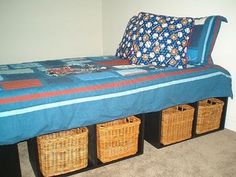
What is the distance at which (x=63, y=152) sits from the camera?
155cm

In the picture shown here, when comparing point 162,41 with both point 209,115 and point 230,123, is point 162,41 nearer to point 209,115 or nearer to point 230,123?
point 209,115

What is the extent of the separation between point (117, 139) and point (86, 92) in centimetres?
45

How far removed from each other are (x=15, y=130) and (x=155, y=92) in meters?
0.98

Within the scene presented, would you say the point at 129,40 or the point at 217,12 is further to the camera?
the point at 129,40

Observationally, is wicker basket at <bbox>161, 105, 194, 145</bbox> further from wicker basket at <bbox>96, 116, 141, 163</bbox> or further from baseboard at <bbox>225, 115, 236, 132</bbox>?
baseboard at <bbox>225, 115, 236, 132</bbox>

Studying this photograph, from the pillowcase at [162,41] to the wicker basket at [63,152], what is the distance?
2.79 feet

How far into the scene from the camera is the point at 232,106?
2223 mm

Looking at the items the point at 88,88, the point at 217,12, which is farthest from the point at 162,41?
the point at 88,88

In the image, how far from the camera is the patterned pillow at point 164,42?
6.44 feet

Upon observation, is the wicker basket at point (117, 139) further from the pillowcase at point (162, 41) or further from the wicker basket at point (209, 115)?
the wicker basket at point (209, 115)

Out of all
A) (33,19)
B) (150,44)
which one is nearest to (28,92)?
(150,44)

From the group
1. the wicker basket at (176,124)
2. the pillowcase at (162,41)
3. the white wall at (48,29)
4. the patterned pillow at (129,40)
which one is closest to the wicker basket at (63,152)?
the wicker basket at (176,124)

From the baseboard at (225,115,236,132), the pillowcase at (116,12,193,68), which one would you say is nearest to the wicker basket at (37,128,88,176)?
the pillowcase at (116,12,193,68)

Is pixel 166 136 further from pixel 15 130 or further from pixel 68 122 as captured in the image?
pixel 15 130
